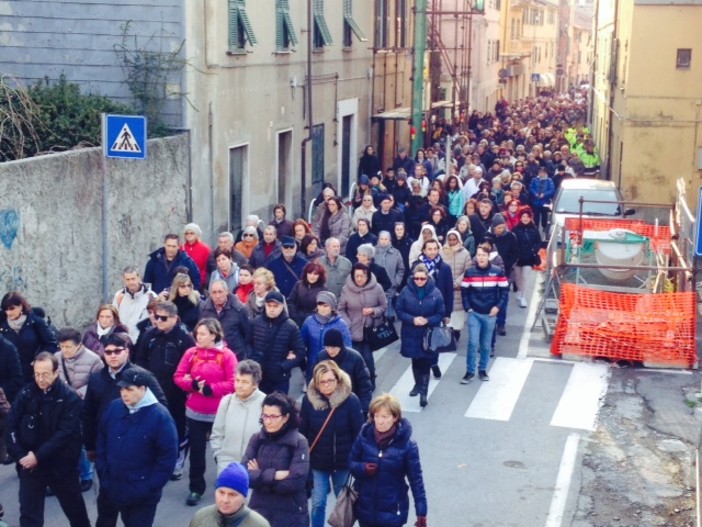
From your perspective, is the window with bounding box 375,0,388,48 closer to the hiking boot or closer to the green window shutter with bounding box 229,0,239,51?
the green window shutter with bounding box 229,0,239,51

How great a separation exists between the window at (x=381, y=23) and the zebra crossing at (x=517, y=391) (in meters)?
15.3

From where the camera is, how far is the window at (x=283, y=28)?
66.0 feet

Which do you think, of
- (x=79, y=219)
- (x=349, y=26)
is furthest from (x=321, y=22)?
(x=79, y=219)

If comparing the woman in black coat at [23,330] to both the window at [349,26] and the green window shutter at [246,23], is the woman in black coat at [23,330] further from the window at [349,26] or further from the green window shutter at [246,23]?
the window at [349,26]

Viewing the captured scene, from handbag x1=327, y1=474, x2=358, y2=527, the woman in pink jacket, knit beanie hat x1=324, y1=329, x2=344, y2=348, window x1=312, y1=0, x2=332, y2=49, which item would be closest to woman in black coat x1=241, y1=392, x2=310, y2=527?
handbag x1=327, y1=474, x2=358, y2=527

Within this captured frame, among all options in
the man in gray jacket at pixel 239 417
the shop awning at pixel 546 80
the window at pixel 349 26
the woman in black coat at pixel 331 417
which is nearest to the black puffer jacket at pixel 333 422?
the woman in black coat at pixel 331 417

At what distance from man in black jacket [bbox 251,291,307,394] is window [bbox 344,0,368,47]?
52.5 ft

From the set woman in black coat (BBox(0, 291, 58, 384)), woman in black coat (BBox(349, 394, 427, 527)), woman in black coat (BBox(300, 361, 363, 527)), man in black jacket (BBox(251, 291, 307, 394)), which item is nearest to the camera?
woman in black coat (BBox(349, 394, 427, 527))

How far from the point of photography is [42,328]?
31.6 feet

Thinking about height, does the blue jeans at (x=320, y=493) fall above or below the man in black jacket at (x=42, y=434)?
below

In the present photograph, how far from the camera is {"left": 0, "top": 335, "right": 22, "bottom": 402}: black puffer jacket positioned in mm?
8906

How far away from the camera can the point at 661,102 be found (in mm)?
25781

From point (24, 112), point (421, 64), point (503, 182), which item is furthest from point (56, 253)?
point (421, 64)

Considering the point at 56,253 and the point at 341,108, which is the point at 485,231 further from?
the point at 341,108
